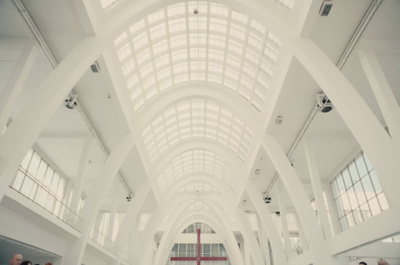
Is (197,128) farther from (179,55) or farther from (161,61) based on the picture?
(161,61)

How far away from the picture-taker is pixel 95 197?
66.6ft

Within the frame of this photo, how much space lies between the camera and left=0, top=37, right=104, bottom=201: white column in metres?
11.2

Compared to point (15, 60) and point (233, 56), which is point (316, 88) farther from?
point (15, 60)

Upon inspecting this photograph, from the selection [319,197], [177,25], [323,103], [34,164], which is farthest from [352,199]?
[34,164]

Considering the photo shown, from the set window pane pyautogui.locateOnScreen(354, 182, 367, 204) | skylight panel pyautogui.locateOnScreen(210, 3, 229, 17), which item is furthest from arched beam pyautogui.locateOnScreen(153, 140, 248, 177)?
skylight panel pyautogui.locateOnScreen(210, 3, 229, 17)

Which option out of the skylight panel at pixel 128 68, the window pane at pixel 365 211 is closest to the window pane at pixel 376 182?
the window pane at pixel 365 211

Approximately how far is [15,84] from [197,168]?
126 feet

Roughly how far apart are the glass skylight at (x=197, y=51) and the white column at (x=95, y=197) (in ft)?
16.1

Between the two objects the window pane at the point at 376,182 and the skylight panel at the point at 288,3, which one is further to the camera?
the window pane at the point at 376,182

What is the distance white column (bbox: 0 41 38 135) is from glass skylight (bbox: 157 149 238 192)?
30.6 m

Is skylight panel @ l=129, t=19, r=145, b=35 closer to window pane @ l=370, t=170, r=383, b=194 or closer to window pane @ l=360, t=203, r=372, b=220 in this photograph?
window pane @ l=370, t=170, r=383, b=194

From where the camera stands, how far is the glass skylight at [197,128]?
110ft

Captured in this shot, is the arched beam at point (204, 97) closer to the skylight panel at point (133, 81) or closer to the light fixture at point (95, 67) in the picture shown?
the skylight panel at point (133, 81)

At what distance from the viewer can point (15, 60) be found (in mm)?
14953
